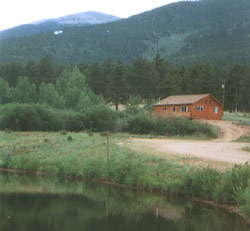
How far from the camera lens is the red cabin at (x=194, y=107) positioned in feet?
192

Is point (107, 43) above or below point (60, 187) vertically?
above

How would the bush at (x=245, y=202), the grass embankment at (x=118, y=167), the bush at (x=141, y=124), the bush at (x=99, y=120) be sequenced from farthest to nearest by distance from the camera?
the bush at (x=99, y=120) < the bush at (x=141, y=124) < the grass embankment at (x=118, y=167) < the bush at (x=245, y=202)

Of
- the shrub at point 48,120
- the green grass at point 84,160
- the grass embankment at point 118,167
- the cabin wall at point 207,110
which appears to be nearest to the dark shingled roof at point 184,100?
the cabin wall at point 207,110

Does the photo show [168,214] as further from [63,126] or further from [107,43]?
[107,43]

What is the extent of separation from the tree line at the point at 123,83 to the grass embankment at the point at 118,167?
3384cm

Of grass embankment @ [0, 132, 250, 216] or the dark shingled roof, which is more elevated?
the dark shingled roof

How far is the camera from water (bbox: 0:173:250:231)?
14088 millimetres

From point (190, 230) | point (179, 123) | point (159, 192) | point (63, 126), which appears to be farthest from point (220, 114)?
point (190, 230)

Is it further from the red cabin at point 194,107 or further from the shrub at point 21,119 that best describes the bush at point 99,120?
the red cabin at point 194,107

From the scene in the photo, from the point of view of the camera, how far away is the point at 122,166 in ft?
68.8

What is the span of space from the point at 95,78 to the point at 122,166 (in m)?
65.6

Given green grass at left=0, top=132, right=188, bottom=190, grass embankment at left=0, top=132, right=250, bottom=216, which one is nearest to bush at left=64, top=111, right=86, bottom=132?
green grass at left=0, top=132, right=188, bottom=190

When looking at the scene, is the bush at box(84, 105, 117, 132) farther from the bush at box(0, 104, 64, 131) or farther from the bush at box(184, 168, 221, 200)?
the bush at box(184, 168, 221, 200)

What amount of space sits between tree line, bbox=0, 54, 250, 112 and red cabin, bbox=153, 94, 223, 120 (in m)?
13.4
